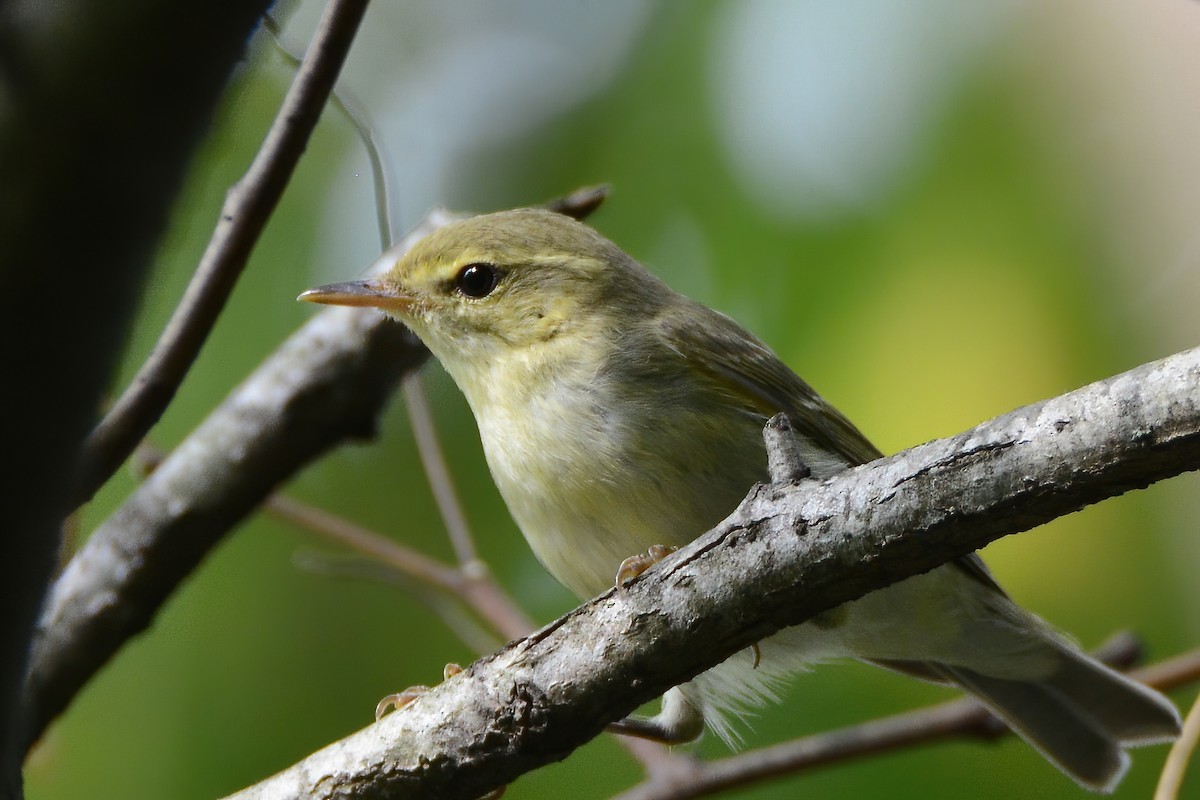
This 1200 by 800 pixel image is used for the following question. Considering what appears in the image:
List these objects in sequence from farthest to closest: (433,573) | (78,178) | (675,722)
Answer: (433,573)
(675,722)
(78,178)

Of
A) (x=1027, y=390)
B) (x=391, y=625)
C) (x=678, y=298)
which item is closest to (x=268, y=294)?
(x=391, y=625)

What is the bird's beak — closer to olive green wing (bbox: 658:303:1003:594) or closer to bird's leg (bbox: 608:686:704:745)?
olive green wing (bbox: 658:303:1003:594)

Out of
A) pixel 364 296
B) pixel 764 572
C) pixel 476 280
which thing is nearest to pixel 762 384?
pixel 476 280

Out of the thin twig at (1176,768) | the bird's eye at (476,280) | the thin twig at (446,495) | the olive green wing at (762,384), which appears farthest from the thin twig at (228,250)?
the thin twig at (1176,768)

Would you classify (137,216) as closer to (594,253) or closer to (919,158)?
(594,253)

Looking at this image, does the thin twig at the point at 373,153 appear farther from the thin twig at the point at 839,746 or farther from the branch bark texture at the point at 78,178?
the branch bark texture at the point at 78,178

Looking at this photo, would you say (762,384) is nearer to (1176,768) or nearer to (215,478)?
(1176,768)
